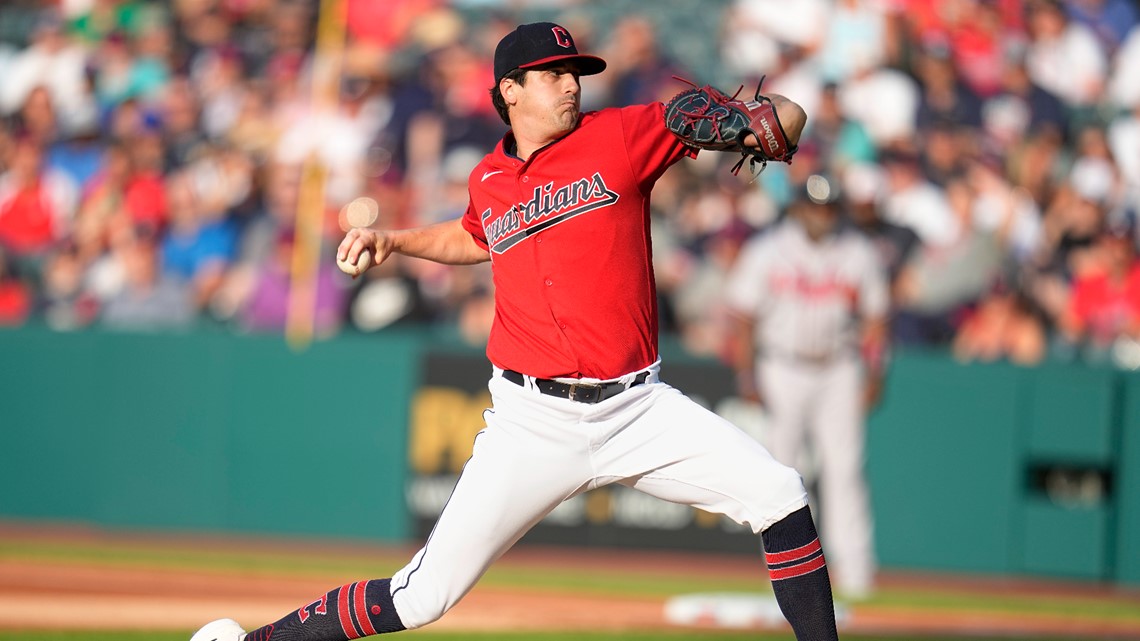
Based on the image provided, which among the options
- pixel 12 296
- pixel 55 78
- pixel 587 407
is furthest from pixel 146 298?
pixel 587 407

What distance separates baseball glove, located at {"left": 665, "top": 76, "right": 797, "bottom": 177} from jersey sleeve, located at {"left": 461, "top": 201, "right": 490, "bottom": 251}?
0.86m

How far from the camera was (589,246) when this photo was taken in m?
4.80

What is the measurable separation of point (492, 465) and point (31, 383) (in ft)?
26.3

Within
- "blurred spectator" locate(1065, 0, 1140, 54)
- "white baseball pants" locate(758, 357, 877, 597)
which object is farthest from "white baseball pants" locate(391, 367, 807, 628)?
"blurred spectator" locate(1065, 0, 1140, 54)

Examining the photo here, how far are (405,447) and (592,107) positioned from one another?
3.53 m

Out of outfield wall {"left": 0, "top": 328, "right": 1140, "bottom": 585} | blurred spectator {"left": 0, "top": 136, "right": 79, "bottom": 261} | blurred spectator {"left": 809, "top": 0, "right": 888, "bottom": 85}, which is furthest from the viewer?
blurred spectator {"left": 809, "top": 0, "right": 888, "bottom": 85}

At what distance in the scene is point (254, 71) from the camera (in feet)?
49.2

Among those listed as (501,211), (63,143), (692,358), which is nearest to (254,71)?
(63,143)

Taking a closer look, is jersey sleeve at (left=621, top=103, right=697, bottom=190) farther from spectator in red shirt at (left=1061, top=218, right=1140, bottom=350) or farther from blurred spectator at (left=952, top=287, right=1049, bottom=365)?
spectator in red shirt at (left=1061, top=218, right=1140, bottom=350)

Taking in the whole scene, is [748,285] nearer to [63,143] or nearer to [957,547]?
[957,547]

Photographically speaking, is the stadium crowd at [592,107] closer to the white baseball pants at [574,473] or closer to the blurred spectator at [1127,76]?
the blurred spectator at [1127,76]

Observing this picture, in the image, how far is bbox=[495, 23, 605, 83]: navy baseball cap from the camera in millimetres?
4793

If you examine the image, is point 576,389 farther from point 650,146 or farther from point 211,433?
point 211,433

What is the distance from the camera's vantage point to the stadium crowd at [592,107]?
11367mm
